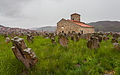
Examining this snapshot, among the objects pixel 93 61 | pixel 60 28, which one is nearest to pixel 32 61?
pixel 93 61

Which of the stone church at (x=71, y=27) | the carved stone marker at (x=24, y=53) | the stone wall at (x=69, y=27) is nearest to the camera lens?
the carved stone marker at (x=24, y=53)

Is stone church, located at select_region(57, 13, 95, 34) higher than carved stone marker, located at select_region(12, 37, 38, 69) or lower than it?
higher

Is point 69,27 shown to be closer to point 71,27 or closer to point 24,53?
point 71,27

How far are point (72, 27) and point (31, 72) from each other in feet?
106

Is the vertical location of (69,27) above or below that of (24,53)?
above

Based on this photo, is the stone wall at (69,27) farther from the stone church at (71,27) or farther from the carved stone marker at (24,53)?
the carved stone marker at (24,53)

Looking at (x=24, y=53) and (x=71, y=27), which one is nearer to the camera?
(x=24, y=53)

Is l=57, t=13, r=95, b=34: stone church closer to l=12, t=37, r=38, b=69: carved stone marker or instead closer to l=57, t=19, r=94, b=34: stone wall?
l=57, t=19, r=94, b=34: stone wall

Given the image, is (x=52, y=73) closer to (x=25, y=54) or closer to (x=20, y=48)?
(x=25, y=54)

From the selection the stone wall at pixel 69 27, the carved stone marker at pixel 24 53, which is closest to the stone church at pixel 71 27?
the stone wall at pixel 69 27

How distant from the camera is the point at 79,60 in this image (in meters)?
3.97

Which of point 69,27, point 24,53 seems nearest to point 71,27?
point 69,27

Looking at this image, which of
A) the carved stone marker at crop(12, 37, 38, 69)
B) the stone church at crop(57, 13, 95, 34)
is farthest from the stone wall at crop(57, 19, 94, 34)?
the carved stone marker at crop(12, 37, 38, 69)

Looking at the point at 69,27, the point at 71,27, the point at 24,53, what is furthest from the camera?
the point at 69,27
